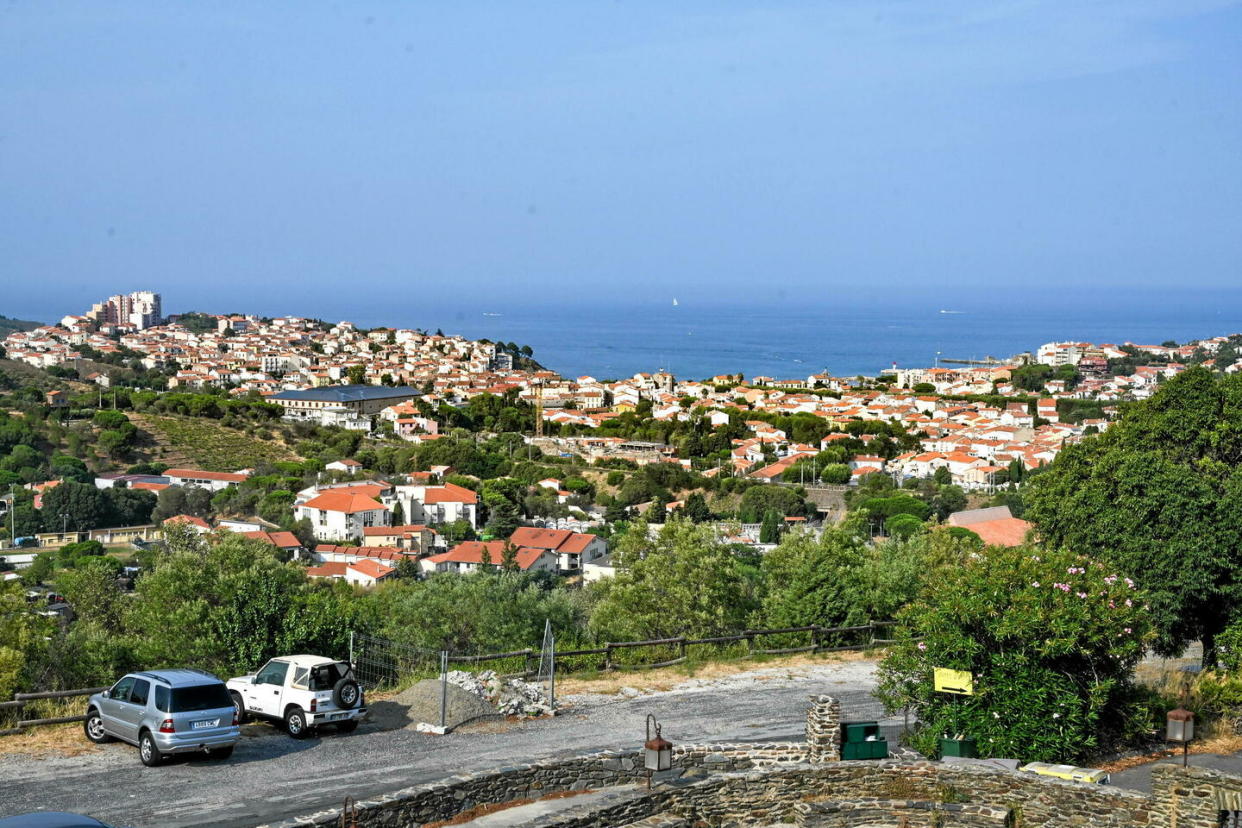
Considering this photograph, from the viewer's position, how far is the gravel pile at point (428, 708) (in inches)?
→ 401

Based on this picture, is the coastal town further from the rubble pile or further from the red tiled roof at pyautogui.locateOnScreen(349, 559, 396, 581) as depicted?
the rubble pile

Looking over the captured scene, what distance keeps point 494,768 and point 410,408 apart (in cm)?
7652

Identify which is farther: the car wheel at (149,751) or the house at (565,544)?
the house at (565,544)

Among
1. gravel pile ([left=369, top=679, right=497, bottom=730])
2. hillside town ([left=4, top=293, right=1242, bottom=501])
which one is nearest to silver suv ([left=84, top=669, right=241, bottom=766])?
gravel pile ([left=369, top=679, right=497, bottom=730])

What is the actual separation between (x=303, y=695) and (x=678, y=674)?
463 cm

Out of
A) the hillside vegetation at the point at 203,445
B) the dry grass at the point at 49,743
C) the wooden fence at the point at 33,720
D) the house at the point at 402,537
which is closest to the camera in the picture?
the dry grass at the point at 49,743

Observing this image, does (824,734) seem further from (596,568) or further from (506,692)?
(596,568)

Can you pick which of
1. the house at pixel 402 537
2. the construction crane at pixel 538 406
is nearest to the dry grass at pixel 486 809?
the house at pixel 402 537

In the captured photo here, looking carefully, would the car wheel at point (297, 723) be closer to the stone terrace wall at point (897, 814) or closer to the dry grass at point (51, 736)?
the dry grass at point (51, 736)

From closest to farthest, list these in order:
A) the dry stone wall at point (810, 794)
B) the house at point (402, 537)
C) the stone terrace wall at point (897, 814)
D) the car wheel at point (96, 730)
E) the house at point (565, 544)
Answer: the dry stone wall at point (810, 794)
the stone terrace wall at point (897, 814)
the car wheel at point (96, 730)
the house at point (565, 544)
the house at point (402, 537)

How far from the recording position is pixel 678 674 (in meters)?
12.8

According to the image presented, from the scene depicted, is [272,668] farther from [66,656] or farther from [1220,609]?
[1220,609]

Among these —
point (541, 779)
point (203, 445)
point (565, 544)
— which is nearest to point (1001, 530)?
point (565, 544)

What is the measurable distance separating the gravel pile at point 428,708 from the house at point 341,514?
3756cm
